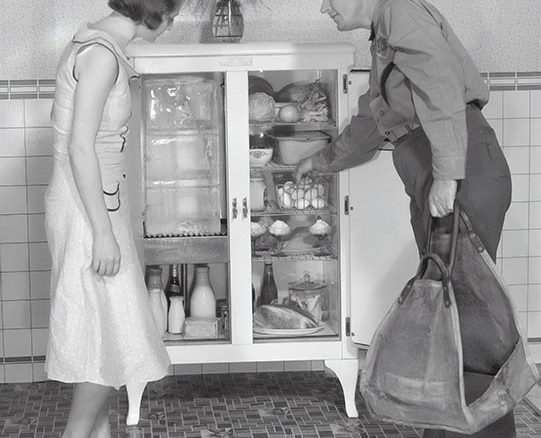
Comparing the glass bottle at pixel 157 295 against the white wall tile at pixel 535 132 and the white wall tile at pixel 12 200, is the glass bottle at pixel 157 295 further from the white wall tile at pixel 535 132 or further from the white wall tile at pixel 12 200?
the white wall tile at pixel 535 132

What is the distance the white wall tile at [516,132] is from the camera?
4645 mm

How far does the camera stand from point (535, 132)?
4668 mm

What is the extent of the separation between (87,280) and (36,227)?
1.73 m

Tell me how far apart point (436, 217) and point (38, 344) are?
87.8 inches

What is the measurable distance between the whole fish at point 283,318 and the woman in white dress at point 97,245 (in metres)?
1.34

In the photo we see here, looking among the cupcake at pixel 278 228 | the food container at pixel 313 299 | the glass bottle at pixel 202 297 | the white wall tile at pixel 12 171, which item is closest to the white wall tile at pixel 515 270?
the food container at pixel 313 299

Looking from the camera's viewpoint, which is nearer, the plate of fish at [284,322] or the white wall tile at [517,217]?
the plate of fish at [284,322]

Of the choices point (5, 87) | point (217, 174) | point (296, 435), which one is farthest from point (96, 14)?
point (296, 435)

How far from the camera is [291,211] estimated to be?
4176mm

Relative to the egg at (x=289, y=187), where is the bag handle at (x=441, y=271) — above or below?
below

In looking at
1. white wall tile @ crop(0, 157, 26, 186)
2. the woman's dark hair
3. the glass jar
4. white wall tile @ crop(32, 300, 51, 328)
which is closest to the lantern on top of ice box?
the glass jar

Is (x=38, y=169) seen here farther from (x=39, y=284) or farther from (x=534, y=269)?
(x=534, y=269)

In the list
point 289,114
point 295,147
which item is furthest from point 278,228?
point 289,114

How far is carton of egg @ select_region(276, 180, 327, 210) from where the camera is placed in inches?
166
